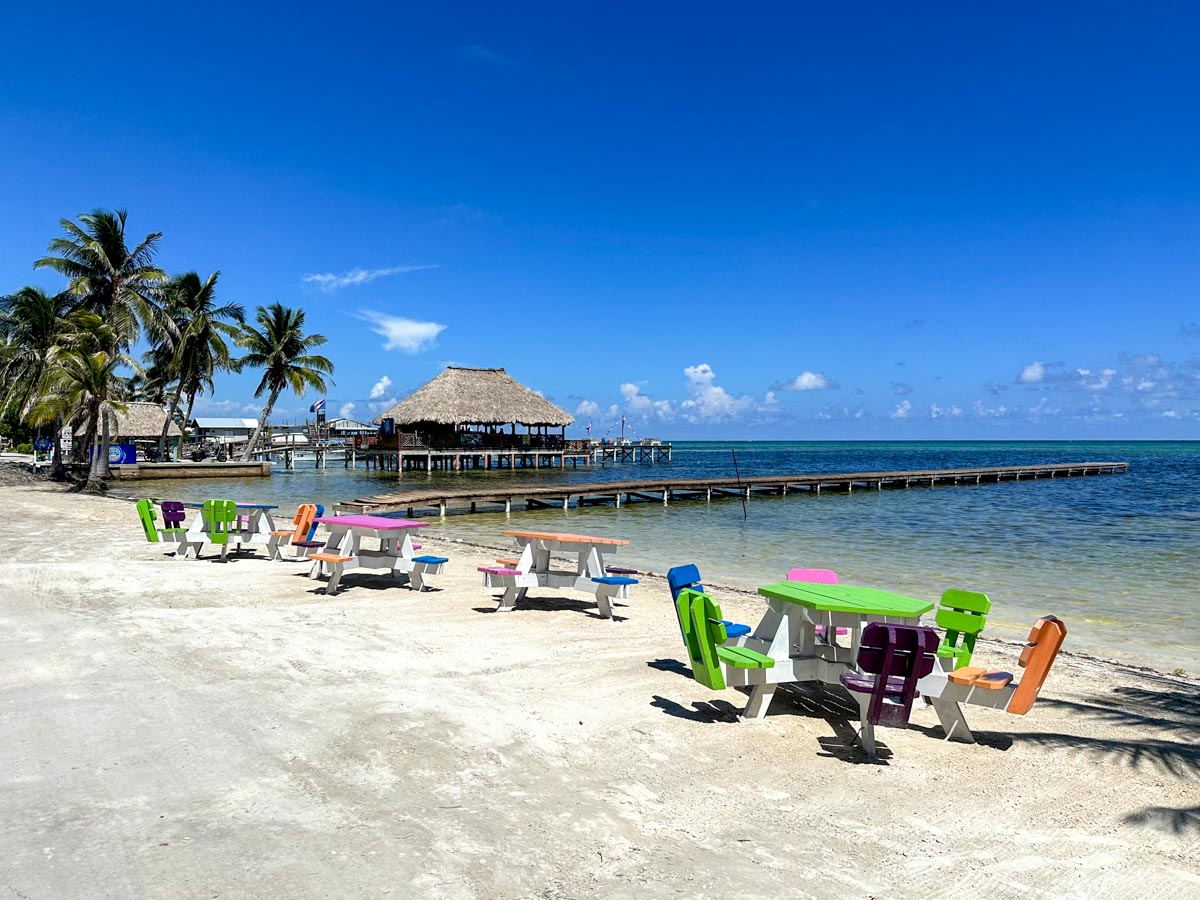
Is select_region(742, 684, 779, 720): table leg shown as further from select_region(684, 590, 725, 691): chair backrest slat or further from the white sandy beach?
select_region(684, 590, 725, 691): chair backrest slat

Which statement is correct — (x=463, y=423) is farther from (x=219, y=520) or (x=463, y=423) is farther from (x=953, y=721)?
(x=953, y=721)

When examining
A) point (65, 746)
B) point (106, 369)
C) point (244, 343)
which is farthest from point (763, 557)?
point (244, 343)

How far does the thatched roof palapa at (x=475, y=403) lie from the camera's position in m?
43.9

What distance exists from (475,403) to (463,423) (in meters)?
1.62

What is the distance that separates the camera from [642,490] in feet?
95.3

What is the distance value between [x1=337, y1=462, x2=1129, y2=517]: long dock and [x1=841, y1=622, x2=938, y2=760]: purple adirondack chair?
16182mm

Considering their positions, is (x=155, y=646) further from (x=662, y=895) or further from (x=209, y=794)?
(x=662, y=895)

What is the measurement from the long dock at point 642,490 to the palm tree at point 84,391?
952 cm

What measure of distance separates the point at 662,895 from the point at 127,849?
200cm

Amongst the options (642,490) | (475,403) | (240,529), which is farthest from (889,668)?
(475,403)

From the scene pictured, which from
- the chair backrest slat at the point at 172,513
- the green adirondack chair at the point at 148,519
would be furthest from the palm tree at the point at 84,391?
the chair backrest slat at the point at 172,513

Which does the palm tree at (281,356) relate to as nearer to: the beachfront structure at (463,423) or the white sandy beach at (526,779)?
the beachfront structure at (463,423)

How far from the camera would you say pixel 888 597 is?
505 cm

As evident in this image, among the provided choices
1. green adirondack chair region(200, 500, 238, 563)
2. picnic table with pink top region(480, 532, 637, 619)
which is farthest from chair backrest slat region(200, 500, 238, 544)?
picnic table with pink top region(480, 532, 637, 619)
